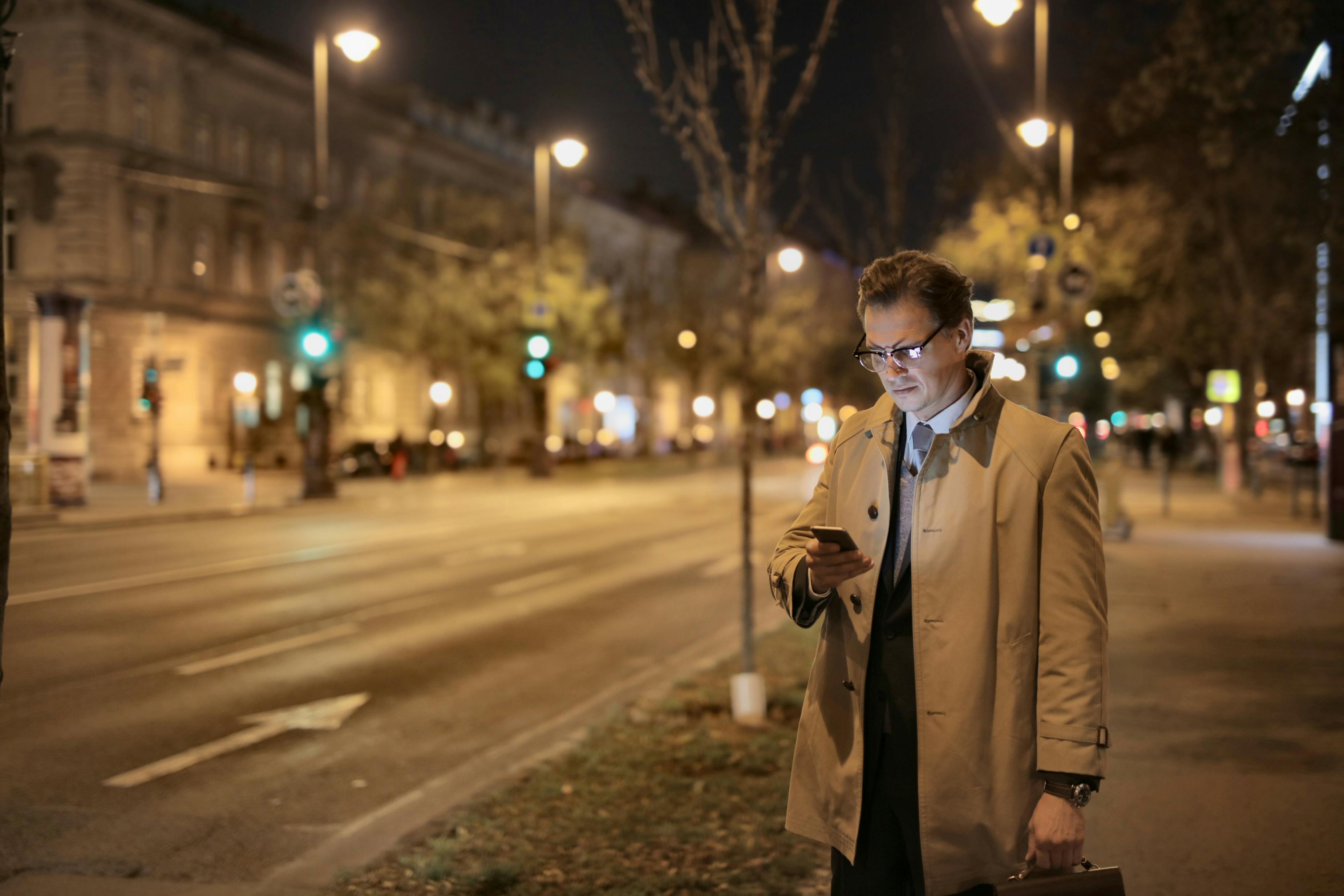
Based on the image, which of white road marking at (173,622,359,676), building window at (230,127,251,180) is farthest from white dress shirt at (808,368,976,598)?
building window at (230,127,251,180)

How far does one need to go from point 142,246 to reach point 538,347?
18.9 metres

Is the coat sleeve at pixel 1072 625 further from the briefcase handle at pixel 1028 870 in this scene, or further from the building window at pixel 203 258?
the building window at pixel 203 258

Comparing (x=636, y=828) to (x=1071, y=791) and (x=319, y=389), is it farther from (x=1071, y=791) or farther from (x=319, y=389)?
(x=319, y=389)

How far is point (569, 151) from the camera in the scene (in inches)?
899

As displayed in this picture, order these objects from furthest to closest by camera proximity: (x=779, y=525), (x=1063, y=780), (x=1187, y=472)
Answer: (x=1187, y=472) → (x=779, y=525) → (x=1063, y=780)

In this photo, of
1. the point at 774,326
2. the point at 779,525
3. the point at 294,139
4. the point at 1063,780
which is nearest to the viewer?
the point at 1063,780

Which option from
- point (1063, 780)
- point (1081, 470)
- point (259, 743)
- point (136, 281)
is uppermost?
point (136, 281)

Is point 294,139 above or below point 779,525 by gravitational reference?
above

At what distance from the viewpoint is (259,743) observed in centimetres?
733

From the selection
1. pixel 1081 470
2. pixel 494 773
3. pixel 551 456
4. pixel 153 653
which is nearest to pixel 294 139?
pixel 551 456

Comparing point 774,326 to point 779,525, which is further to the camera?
point 774,326

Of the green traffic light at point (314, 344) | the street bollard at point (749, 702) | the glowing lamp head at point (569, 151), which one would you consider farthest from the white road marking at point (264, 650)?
the green traffic light at point (314, 344)

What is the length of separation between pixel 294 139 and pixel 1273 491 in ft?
116

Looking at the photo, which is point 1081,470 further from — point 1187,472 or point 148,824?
point 1187,472
